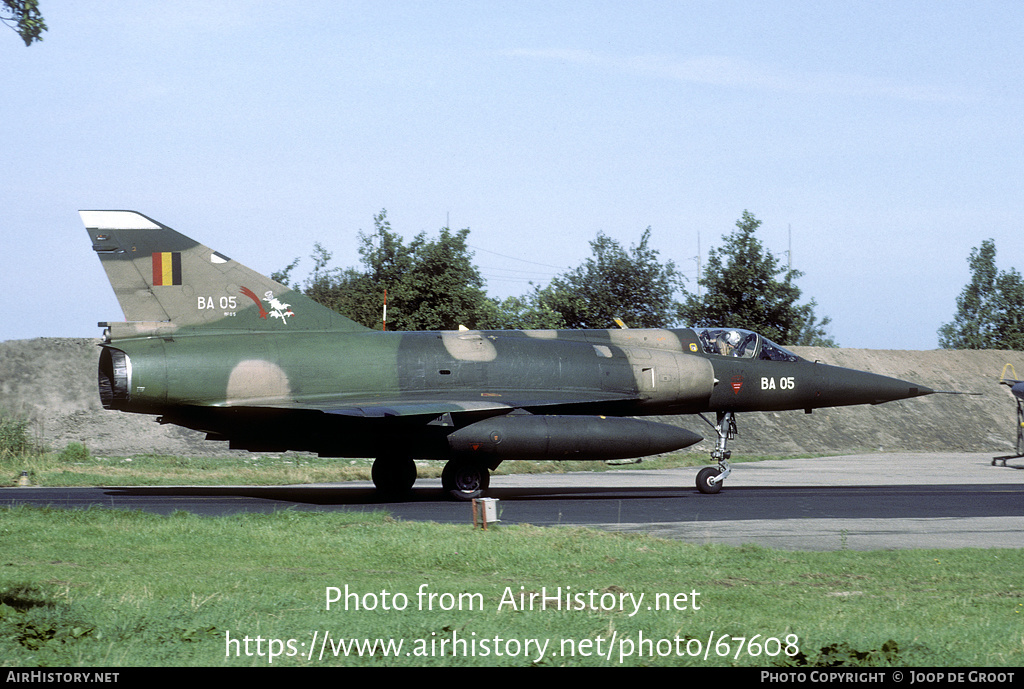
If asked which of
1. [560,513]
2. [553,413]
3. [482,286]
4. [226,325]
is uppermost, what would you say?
[482,286]

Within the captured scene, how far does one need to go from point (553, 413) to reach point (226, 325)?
22.0 ft

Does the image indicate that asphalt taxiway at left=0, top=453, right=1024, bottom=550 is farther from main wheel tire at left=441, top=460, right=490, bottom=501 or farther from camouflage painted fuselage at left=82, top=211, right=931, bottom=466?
camouflage painted fuselage at left=82, top=211, right=931, bottom=466

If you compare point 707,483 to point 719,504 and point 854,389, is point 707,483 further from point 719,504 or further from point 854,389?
point 854,389

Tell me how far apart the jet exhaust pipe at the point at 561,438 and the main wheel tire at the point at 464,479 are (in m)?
0.57

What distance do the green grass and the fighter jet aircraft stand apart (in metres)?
4.37

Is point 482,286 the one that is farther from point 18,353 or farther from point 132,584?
point 132,584

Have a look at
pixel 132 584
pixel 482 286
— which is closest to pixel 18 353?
pixel 482 286

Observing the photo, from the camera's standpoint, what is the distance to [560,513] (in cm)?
1662

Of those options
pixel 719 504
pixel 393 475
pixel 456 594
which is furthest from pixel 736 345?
pixel 456 594

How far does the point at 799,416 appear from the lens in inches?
1815

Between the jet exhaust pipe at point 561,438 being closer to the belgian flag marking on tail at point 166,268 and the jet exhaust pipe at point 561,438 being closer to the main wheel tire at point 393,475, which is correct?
the main wheel tire at point 393,475

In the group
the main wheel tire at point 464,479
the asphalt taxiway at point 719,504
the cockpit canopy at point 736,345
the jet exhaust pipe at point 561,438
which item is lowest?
the asphalt taxiway at point 719,504

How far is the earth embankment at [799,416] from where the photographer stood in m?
35.9

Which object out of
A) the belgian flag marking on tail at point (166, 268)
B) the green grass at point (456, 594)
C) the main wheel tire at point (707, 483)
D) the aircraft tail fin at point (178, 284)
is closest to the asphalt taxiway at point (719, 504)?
the main wheel tire at point (707, 483)
